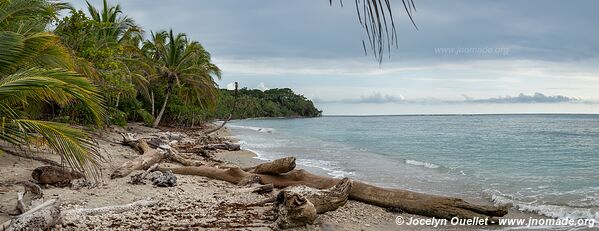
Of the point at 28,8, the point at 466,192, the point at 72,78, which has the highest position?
the point at 28,8

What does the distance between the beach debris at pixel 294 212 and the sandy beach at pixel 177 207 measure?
0.16 m

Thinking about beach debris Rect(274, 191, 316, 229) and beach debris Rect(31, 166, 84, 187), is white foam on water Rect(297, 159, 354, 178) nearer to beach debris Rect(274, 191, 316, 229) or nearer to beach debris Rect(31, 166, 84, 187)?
beach debris Rect(274, 191, 316, 229)

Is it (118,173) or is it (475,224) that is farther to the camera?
(118,173)

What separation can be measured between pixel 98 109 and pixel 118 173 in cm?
413

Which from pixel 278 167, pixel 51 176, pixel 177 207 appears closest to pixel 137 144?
pixel 278 167

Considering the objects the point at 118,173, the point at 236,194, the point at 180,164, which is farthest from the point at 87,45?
the point at 236,194

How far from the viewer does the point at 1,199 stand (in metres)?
6.02

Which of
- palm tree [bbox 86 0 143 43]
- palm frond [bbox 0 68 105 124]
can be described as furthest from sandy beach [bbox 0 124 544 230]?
palm tree [bbox 86 0 143 43]

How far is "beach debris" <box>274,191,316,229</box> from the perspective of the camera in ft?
18.7

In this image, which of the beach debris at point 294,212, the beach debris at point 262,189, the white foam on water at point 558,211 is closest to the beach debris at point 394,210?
the white foam on water at point 558,211

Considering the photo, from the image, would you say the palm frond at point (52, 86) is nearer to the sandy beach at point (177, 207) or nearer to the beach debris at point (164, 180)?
the sandy beach at point (177, 207)

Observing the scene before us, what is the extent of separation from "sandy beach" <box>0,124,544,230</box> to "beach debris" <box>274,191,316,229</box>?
16cm

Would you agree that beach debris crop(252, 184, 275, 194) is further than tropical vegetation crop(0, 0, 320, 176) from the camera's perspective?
Yes

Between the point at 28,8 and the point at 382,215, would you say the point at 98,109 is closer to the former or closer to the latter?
the point at 28,8
